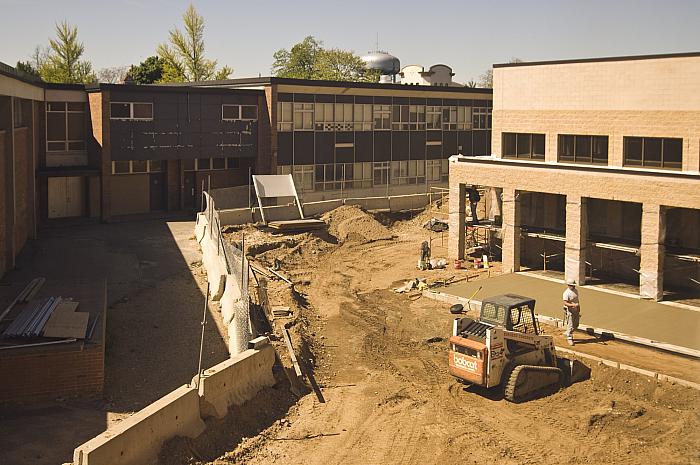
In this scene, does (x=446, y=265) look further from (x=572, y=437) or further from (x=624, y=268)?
(x=572, y=437)

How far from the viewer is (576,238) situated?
29.0 m

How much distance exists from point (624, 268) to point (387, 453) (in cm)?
1792

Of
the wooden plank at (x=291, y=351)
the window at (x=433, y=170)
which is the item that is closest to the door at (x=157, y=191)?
the window at (x=433, y=170)

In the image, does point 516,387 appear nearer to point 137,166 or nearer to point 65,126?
point 137,166

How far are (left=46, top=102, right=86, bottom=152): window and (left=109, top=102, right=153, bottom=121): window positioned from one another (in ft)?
7.63

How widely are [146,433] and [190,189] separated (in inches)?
1271

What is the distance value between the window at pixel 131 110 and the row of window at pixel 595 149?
62.2ft

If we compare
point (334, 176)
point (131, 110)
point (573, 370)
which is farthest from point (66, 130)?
point (573, 370)

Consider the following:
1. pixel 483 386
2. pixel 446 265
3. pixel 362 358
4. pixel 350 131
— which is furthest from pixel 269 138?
pixel 483 386

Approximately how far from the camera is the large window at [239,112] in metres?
43.8

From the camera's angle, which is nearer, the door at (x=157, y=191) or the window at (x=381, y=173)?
the door at (x=157, y=191)

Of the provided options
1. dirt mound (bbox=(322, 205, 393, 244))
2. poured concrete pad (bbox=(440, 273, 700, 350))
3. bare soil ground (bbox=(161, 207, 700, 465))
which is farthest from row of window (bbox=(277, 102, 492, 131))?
bare soil ground (bbox=(161, 207, 700, 465))

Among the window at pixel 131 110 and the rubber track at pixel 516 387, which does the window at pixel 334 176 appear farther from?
the rubber track at pixel 516 387

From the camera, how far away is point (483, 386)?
18.6 m
